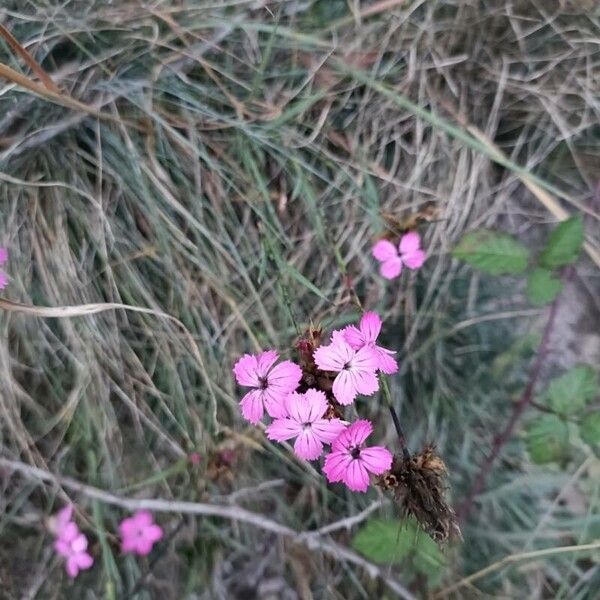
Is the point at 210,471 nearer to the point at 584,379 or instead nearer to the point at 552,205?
the point at 584,379

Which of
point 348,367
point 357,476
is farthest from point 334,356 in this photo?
point 357,476

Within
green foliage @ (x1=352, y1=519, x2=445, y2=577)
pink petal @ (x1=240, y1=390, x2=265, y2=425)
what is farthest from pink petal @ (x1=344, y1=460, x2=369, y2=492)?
green foliage @ (x1=352, y1=519, x2=445, y2=577)

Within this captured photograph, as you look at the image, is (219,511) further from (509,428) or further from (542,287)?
(542,287)

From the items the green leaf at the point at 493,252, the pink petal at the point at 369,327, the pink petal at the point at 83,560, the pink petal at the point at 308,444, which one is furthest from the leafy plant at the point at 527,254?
the pink petal at the point at 83,560

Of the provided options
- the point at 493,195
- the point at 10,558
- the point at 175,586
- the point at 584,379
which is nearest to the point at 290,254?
the point at 493,195

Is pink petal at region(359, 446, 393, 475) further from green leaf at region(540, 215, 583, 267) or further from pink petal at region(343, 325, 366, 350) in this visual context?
green leaf at region(540, 215, 583, 267)

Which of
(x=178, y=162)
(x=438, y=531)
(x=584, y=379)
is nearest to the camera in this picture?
(x=438, y=531)

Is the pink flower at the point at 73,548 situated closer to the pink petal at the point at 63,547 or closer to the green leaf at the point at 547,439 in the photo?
the pink petal at the point at 63,547
